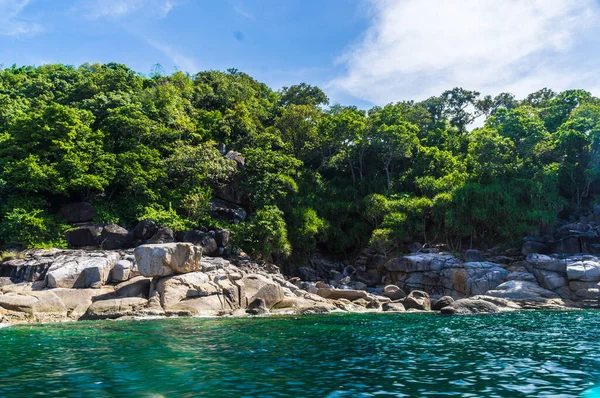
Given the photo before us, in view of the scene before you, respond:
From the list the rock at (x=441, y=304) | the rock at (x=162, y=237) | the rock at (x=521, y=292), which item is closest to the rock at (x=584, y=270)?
the rock at (x=521, y=292)

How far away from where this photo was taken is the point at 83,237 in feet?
111

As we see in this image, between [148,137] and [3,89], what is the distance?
865 inches

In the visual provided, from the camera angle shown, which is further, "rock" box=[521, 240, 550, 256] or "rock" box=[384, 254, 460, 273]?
"rock" box=[521, 240, 550, 256]

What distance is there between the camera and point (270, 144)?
1916 inches

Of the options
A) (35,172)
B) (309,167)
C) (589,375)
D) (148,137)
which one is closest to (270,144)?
(309,167)

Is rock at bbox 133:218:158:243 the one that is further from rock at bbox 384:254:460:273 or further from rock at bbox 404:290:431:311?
rock at bbox 384:254:460:273

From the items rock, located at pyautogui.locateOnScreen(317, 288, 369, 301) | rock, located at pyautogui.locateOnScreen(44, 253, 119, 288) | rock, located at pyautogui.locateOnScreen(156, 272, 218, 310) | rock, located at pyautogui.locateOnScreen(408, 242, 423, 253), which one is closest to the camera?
rock, located at pyautogui.locateOnScreen(156, 272, 218, 310)

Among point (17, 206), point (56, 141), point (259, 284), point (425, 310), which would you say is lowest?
point (425, 310)

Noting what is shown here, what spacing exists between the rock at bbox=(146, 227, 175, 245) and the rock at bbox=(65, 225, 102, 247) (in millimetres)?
3887

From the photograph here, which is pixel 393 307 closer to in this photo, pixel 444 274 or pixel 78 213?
pixel 444 274

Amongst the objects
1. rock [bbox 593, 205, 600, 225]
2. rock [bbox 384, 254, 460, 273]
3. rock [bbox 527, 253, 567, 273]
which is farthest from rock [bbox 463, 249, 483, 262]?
rock [bbox 593, 205, 600, 225]

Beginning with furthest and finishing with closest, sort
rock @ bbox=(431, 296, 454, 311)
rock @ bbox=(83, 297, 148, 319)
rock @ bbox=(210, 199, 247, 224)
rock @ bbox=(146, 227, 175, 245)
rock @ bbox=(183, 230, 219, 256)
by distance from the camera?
rock @ bbox=(210, 199, 247, 224), rock @ bbox=(183, 230, 219, 256), rock @ bbox=(146, 227, 175, 245), rock @ bbox=(431, 296, 454, 311), rock @ bbox=(83, 297, 148, 319)

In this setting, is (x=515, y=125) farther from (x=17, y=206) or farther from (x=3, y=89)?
(x=3, y=89)

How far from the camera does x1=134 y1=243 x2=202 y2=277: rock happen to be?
26656mm
